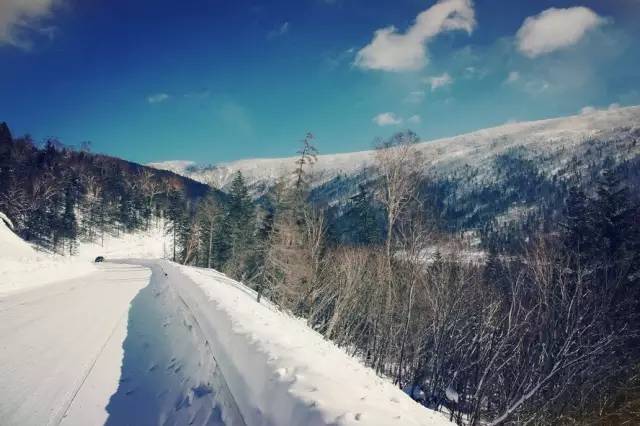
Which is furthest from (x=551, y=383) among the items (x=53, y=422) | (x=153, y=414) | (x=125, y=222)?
(x=125, y=222)

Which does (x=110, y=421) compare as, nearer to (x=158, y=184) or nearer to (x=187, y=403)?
(x=187, y=403)

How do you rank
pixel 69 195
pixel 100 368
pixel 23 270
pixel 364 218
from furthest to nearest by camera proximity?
pixel 69 195 → pixel 364 218 → pixel 23 270 → pixel 100 368

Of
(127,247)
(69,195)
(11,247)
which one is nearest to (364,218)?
(11,247)

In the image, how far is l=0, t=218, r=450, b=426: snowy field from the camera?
481 centimetres

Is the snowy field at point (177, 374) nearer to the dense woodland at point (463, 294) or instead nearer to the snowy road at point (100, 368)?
the snowy road at point (100, 368)

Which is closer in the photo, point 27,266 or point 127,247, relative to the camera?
point 27,266

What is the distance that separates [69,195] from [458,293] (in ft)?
298

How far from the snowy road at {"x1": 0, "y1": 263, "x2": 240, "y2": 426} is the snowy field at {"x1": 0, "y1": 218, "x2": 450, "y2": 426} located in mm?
19

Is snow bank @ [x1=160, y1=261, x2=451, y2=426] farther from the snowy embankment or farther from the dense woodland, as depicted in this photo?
the snowy embankment

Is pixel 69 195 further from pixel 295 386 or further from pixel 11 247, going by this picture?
pixel 295 386

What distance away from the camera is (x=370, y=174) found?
61.7ft

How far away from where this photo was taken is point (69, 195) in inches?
3187

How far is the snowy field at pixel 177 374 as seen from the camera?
481 centimetres

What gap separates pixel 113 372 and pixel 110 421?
1.80 meters
